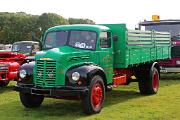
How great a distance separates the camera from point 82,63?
9977 mm

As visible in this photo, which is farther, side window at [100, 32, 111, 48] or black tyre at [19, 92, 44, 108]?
side window at [100, 32, 111, 48]

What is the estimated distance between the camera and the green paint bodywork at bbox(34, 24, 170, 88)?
967cm

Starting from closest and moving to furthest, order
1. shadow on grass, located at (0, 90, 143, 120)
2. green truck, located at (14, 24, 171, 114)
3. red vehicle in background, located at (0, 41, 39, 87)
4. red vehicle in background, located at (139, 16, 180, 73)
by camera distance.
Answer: green truck, located at (14, 24, 171, 114)
shadow on grass, located at (0, 90, 143, 120)
red vehicle in background, located at (0, 41, 39, 87)
red vehicle in background, located at (139, 16, 180, 73)

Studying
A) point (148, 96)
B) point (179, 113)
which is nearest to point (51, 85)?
point (179, 113)

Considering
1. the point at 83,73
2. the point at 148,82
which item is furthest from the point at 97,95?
the point at 148,82

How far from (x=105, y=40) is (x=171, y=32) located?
339 inches

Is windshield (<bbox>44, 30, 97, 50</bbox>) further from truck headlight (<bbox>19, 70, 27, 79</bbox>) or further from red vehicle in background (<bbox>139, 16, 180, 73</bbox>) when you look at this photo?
red vehicle in background (<bbox>139, 16, 180, 73</bbox>)

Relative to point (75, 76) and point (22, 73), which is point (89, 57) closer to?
point (75, 76)

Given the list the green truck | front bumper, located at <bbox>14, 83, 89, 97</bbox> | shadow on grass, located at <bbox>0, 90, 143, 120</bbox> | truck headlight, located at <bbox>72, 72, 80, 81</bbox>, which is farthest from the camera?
shadow on grass, located at <bbox>0, 90, 143, 120</bbox>

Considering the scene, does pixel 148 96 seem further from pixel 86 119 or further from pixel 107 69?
pixel 86 119

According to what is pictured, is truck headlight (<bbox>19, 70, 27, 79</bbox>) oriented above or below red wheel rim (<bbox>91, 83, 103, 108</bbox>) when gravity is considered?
above

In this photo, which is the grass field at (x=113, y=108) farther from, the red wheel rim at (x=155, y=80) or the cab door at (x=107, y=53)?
the cab door at (x=107, y=53)

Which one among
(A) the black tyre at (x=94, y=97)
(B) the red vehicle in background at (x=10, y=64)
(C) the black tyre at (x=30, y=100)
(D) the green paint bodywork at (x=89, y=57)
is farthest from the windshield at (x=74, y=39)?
(B) the red vehicle in background at (x=10, y=64)

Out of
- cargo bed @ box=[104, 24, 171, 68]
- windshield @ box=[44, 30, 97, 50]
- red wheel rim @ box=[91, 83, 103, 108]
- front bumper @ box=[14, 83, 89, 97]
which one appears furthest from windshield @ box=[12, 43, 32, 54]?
red wheel rim @ box=[91, 83, 103, 108]
